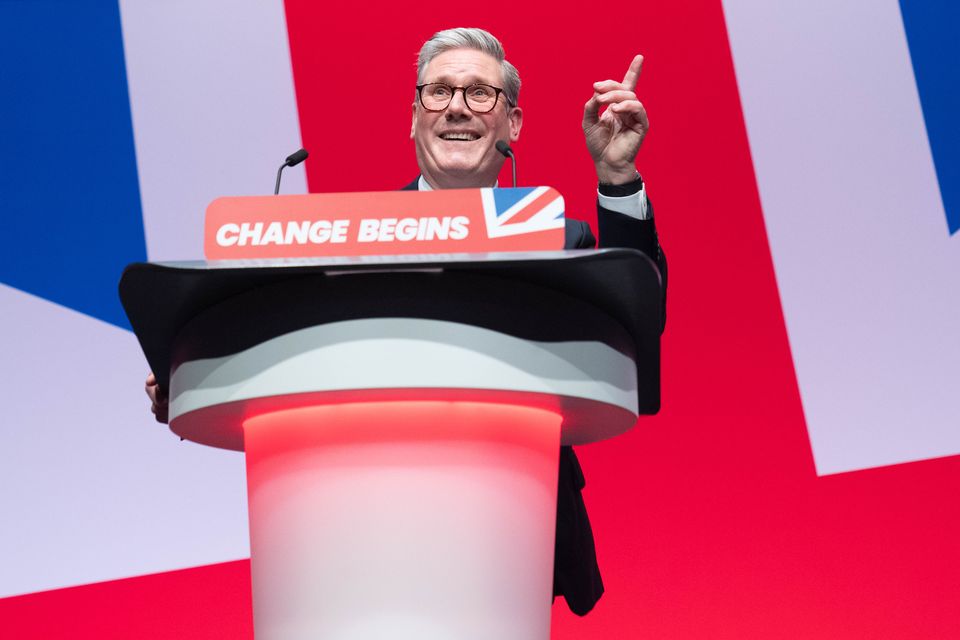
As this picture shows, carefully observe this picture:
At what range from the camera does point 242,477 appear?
2.47 meters

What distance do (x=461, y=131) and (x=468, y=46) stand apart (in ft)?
0.57

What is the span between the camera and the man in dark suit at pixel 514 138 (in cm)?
153

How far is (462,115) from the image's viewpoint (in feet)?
6.60

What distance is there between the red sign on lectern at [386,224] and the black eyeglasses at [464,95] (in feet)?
3.19

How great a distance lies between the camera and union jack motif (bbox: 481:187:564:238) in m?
1.07

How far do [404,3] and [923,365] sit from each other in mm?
1468

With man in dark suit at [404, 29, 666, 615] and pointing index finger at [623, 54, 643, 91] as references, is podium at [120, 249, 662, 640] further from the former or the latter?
pointing index finger at [623, 54, 643, 91]

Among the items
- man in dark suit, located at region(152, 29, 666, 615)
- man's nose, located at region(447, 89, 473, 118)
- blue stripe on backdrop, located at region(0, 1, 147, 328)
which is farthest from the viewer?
blue stripe on backdrop, located at region(0, 1, 147, 328)

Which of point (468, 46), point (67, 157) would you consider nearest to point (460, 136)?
point (468, 46)

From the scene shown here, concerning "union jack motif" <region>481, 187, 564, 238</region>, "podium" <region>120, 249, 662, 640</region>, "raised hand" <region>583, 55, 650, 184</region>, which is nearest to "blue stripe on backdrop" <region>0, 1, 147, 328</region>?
"raised hand" <region>583, 55, 650, 184</region>

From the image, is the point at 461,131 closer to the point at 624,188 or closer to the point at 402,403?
the point at 624,188

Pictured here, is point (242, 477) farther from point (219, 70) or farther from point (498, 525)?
point (498, 525)

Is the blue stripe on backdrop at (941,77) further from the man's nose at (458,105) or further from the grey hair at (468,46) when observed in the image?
the man's nose at (458,105)

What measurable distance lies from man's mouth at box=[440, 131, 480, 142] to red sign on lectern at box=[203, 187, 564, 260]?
3.09 feet
